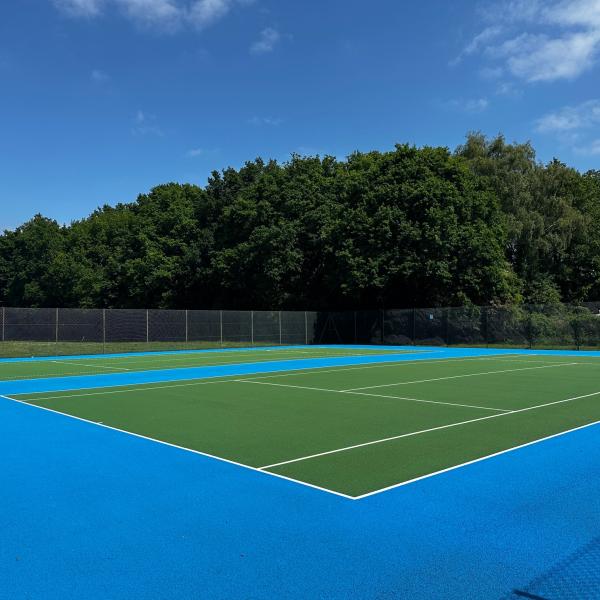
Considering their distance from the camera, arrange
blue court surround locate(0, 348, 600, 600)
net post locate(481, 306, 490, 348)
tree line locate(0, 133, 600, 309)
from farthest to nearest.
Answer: tree line locate(0, 133, 600, 309), net post locate(481, 306, 490, 348), blue court surround locate(0, 348, 600, 600)

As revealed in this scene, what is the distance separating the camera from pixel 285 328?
42.3 m

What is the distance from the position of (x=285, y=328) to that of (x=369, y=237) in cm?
870

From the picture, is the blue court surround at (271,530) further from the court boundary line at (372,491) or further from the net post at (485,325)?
the net post at (485,325)

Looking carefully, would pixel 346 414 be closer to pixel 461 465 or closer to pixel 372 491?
pixel 461 465

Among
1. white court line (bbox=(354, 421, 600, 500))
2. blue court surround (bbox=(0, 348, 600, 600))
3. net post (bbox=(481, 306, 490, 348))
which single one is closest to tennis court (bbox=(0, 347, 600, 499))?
white court line (bbox=(354, 421, 600, 500))

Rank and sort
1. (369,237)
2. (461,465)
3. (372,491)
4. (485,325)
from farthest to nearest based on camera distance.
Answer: (369,237), (485,325), (461,465), (372,491)

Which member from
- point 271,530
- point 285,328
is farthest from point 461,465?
point 285,328

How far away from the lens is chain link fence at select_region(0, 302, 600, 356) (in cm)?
3331

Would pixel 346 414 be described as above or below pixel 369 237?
below

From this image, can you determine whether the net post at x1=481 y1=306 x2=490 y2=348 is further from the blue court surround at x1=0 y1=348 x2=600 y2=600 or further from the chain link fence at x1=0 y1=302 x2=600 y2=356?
the blue court surround at x1=0 y1=348 x2=600 y2=600

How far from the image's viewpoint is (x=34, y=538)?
188 inches

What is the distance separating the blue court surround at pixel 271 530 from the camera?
3.93m

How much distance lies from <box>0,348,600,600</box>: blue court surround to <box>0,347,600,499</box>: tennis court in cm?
54

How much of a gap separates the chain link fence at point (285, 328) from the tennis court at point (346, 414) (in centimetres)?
1449
